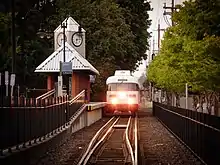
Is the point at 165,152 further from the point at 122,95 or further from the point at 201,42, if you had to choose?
the point at 122,95

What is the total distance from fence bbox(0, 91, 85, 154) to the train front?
25608mm

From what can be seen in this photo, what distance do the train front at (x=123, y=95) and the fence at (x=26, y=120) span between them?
25.6m

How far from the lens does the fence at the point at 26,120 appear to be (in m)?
15.8

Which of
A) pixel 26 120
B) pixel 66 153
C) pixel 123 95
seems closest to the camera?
pixel 26 120

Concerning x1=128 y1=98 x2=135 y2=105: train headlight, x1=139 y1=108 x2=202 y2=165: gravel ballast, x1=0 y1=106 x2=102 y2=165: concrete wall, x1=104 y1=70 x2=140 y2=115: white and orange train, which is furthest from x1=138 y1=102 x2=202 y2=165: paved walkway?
x1=104 y1=70 x2=140 y2=115: white and orange train

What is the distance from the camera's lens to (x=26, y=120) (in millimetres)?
18531

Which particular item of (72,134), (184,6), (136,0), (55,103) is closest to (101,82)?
(136,0)

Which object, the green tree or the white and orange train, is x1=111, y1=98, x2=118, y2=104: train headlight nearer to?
the white and orange train

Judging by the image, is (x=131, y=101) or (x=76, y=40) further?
(x=76, y=40)

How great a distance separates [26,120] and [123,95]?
3550 cm

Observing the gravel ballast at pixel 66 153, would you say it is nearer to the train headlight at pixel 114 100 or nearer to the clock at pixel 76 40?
the train headlight at pixel 114 100

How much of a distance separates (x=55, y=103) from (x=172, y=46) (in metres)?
5.94

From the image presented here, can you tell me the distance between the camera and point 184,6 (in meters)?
22.2

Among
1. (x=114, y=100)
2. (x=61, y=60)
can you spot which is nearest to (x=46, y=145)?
(x=61, y=60)
